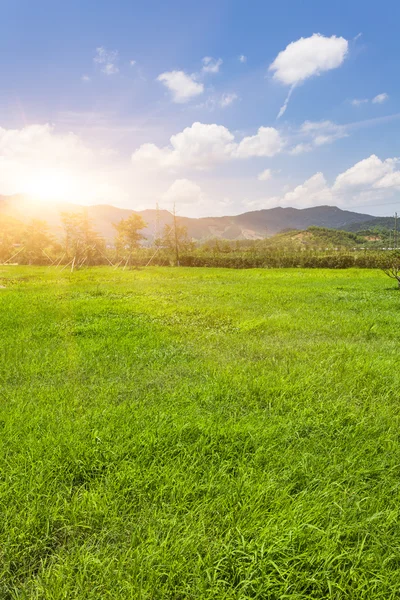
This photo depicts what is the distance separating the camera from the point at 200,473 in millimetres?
2645

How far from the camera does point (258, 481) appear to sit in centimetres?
250

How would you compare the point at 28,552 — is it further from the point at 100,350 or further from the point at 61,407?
the point at 100,350

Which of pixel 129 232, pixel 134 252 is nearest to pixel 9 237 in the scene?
pixel 129 232

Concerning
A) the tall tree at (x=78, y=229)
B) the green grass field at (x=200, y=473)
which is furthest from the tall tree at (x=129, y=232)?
the green grass field at (x=200, y=473)

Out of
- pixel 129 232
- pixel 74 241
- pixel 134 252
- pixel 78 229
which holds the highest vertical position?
pixel 78 229

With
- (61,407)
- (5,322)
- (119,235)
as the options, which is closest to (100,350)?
(61,407)

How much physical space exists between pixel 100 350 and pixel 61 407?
2.42m

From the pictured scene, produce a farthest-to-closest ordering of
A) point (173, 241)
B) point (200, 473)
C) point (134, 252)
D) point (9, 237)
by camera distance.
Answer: point (173, 241) → point (9, 237) → point (134, 252) → point (200, 473)

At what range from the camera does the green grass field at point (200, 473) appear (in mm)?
1811

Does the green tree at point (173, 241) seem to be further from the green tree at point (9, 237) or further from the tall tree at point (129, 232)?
the green tree at point (9, 237)

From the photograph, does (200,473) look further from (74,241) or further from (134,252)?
(134,252)

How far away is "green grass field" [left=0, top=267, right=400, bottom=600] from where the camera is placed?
181cm

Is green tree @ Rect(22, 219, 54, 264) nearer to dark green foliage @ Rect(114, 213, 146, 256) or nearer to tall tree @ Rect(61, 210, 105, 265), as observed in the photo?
tall tree @ Rect(61, 210, 105, 265)

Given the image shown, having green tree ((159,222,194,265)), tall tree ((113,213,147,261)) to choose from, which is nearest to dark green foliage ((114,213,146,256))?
tall tree ((113,213,147,261))
